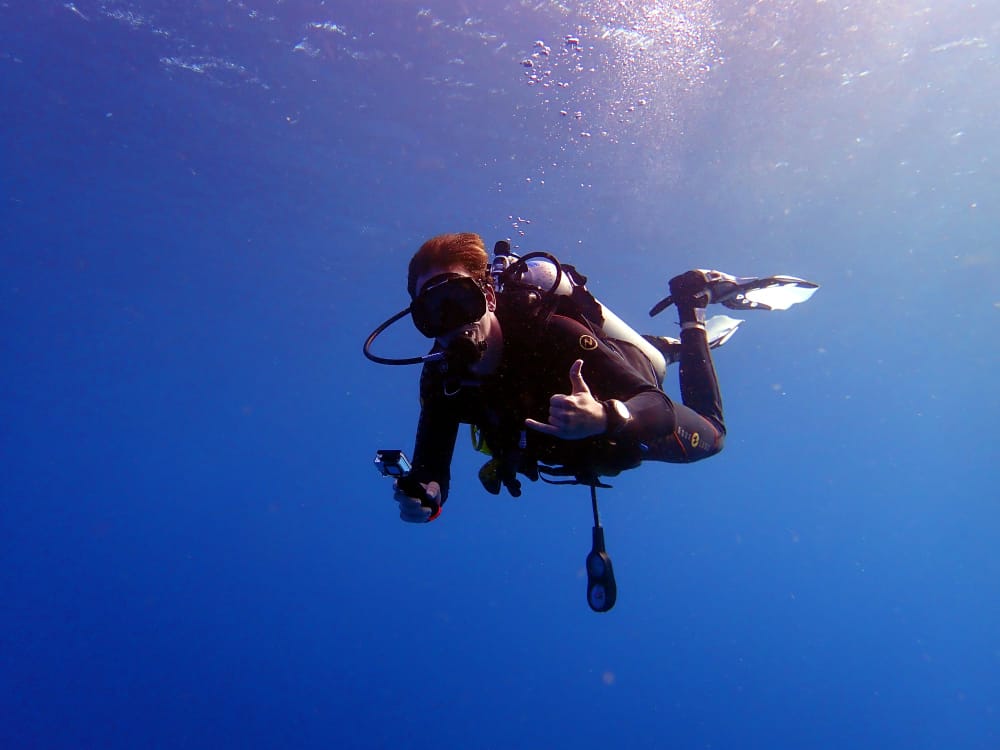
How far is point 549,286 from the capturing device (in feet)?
11.4

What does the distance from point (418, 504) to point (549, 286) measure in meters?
1.61

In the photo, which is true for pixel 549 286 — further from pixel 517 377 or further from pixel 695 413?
pixel 695 413

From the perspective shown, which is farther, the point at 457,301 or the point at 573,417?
the point at 457,301

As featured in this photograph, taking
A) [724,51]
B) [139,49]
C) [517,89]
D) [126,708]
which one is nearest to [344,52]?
[517,89]

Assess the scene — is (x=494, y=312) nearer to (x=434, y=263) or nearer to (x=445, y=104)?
(x=434, y=263)

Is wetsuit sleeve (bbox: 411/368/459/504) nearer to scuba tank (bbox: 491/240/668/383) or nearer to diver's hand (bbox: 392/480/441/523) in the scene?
diver's hand (bbox: 392/480/441/523)

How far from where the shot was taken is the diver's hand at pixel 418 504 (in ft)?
11.0

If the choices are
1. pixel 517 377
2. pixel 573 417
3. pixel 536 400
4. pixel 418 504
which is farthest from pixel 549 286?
pixel 418 504

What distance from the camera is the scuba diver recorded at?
2812mm

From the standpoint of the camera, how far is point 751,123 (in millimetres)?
14195

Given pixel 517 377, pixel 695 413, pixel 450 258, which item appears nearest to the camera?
pixel 450 258

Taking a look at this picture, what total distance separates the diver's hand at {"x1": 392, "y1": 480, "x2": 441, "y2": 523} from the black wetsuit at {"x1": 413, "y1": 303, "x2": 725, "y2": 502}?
13 cm

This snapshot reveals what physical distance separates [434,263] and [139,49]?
1371cm

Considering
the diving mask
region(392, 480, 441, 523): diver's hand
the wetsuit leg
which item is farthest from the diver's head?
the wetsuit leg
